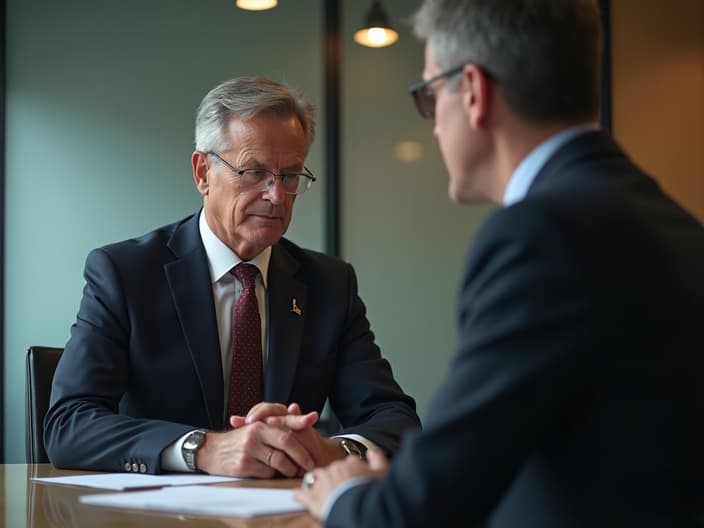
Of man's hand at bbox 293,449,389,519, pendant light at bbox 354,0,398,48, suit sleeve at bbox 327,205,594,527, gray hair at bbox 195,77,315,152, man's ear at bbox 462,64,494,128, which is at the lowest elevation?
man's hand at bbox 293,449,389,519

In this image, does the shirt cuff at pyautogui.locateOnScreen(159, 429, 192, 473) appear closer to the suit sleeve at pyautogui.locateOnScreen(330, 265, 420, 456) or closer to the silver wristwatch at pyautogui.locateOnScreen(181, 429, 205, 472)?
the silver wristwatch at pyautogui.locateOnScreen(181, 429, 205, 472)

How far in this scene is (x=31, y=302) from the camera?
5512 millimetres

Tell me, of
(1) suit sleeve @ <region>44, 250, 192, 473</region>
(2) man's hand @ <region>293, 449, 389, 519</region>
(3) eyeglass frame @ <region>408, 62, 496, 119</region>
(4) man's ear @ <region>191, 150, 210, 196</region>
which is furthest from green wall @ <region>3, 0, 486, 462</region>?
(2) man's hand @ <region>293, 449, 389, 519</region>

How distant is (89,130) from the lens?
5598 millimetres

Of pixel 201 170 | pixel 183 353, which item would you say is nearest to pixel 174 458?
pixel 183 353

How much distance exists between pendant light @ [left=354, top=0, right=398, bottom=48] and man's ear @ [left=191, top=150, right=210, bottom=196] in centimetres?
320

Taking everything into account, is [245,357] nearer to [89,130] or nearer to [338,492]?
[338,492]

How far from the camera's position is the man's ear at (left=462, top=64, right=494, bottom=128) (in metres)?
1.37

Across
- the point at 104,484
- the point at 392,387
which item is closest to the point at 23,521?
the point at 104,484

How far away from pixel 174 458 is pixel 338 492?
92 cm

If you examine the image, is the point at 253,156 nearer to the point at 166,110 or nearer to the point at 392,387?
the point at 392,387

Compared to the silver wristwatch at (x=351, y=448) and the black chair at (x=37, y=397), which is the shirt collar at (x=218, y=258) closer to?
the black chair at (x=37, y=397)

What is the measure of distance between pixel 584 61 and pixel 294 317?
1.57 m

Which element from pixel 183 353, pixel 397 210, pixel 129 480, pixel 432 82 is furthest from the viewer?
pixel 397 210
